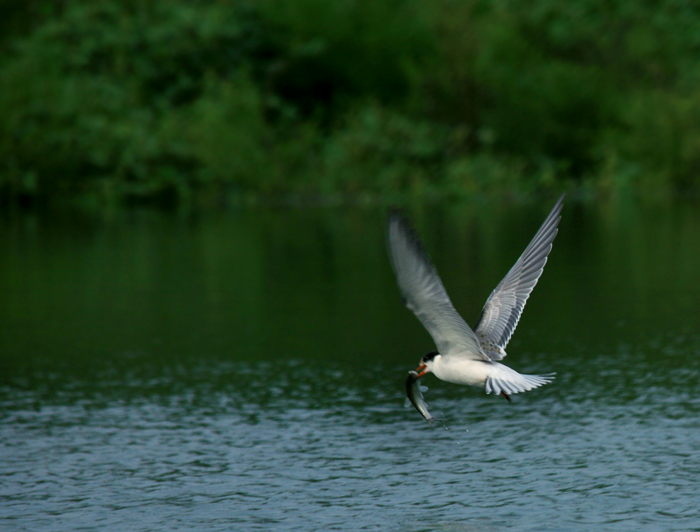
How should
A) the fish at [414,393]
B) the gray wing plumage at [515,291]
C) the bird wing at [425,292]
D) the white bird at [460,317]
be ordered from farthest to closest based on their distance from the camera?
the gray wing plumage at [515,291]
the fish at [414,393]
the white bird at [460,317]
the bird wing at [425,292]

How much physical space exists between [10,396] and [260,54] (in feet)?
188

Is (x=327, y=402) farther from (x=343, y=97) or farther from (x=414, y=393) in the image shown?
(x=343, y=97)

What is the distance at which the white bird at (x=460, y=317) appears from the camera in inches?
369

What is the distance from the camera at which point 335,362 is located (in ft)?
61.5

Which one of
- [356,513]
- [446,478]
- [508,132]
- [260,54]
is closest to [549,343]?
[446,478]

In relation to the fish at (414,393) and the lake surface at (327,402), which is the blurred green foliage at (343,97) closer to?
the lake surface at (327,402)

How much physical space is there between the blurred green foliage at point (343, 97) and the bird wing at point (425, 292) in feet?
159

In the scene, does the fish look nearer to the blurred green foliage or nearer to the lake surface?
the lake surface

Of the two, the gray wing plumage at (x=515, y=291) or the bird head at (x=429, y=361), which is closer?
the bird head at (x=429, y=361)

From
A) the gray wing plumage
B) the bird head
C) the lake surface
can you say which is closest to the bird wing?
the bird head

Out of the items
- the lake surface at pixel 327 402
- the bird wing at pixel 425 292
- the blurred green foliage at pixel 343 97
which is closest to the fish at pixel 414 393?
the bird wing at pixel 425 292

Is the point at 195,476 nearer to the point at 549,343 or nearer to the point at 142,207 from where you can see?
the point at 549,343

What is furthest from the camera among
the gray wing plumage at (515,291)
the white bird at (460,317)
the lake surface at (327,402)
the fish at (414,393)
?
the lake surface at (327,402)

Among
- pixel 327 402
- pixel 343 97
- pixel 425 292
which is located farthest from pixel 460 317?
pixel 343 97
